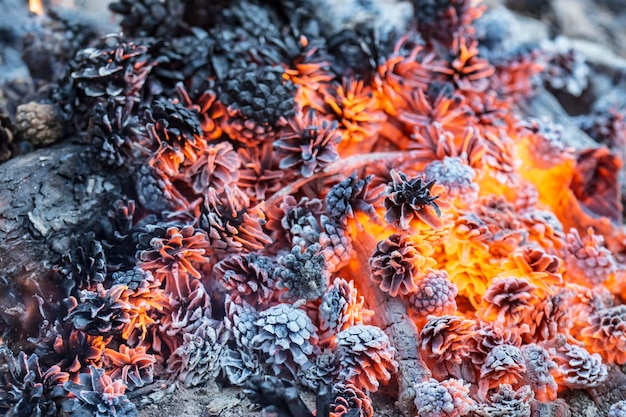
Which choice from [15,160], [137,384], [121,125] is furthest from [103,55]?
[137,384]

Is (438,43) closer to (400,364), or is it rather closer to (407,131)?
(407,131)

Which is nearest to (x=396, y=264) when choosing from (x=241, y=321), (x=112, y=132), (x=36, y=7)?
(x=241, y=321)

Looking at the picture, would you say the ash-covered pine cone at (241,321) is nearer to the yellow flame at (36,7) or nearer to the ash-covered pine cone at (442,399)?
the ash-covered pine cone at (442,399)

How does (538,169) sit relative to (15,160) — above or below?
below

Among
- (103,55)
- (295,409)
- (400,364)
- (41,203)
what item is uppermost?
(103,55)

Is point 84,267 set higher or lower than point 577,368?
higher

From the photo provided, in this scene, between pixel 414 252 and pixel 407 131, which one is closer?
pixel 414 252

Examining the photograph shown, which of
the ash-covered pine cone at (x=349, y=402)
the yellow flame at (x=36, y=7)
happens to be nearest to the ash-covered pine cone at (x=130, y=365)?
the ash-covered pine cone at (x=349, y=402)

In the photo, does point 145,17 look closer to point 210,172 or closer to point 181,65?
point 181,65
